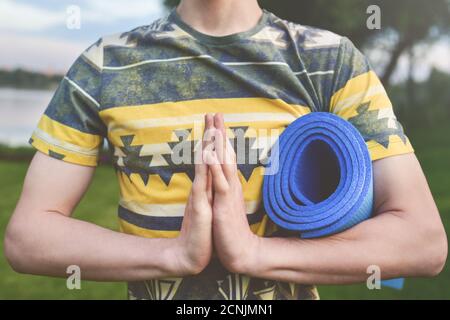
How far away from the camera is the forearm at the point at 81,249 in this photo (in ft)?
3.49

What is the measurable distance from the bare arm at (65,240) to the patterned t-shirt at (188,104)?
0.04 meters

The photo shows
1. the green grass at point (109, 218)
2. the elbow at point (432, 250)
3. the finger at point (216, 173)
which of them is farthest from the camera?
the green grass at point (109, 218)

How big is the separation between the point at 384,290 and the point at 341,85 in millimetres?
2618

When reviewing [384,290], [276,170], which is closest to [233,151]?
[276,170]

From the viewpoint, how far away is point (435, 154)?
8.42m

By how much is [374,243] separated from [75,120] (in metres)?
0.64

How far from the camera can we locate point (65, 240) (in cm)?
110

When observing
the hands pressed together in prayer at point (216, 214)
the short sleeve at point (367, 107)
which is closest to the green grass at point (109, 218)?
the hands pressed together in prayer at point (216, 214)

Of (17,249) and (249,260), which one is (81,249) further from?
(249,260)

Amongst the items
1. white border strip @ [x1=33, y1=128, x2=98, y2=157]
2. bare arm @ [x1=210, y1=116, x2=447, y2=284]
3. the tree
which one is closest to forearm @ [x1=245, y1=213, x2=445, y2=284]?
bare arm @ [x1=210, y1=116, x2=447, y2=284]

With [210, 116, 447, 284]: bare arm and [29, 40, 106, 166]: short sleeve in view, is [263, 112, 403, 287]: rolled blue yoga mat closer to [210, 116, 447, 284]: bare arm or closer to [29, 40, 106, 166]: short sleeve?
[210, 116, 447, 284]: bare arm

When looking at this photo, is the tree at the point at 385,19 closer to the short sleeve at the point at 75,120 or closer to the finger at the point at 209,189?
the short sleeve at the point at 75,120

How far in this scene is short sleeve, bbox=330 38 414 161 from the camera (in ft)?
3.52

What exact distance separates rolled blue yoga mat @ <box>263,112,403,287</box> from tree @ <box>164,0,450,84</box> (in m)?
2.63
